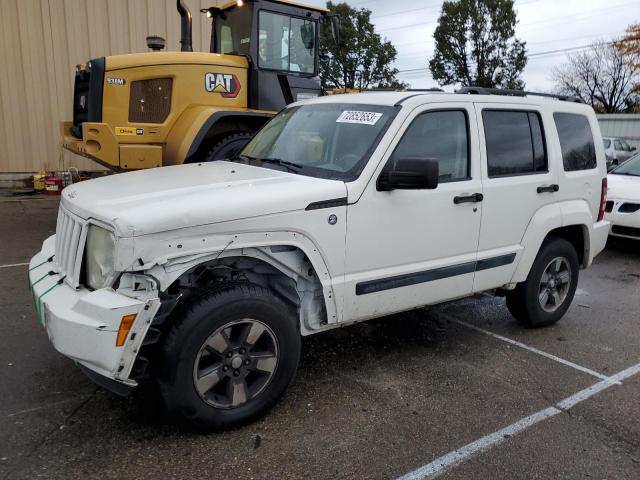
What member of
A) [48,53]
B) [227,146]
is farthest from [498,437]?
[48,53]

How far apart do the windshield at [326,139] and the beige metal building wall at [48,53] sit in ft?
34.5

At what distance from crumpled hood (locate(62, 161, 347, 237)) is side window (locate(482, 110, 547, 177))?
1516 mm

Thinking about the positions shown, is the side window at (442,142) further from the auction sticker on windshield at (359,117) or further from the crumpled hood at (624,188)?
the crumpled hood at (624,188)

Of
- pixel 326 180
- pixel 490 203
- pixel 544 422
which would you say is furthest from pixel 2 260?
pixel 544 422

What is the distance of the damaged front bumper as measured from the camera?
8.86 feet

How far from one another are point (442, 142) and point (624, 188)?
5.44m

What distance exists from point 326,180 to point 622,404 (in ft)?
8.04

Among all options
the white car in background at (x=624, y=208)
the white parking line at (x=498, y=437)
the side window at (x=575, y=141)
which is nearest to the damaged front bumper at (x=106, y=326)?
the white parking line at (x=498, y=437)

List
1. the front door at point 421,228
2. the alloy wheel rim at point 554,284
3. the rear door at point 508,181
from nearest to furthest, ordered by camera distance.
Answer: the front door at point 421,228, the rear door at point 508,181, the alloy wheel rim at point 554,284

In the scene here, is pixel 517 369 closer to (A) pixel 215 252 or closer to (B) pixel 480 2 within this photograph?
(A) pixel 215 252

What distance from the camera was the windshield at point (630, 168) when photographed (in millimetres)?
8875

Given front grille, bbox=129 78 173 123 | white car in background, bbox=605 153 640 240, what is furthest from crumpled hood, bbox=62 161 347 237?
white car in background, bbox=605 153 640 240

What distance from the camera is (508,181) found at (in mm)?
4312

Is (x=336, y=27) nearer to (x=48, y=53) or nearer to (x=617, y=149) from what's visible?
(x=48, y=53)
